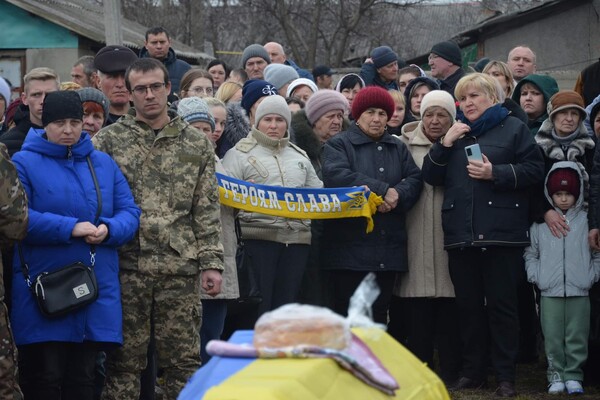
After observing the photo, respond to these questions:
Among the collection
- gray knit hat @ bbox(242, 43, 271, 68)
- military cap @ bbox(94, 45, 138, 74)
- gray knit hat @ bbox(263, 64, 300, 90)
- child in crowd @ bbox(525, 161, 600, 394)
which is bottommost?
child in crowd @ bbox(525, 161, 600, 394)

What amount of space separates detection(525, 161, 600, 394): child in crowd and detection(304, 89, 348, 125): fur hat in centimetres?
182

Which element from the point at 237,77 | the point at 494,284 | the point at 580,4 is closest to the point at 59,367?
the point at 494,284

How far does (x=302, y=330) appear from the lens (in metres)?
3.63

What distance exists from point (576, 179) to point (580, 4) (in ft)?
53.7

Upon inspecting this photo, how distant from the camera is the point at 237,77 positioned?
39.4 feet

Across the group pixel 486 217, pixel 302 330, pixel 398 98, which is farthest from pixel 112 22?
pixel 302 330

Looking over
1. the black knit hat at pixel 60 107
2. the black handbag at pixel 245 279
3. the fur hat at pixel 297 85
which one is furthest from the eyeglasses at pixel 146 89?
the fur hat at pixel 297 85

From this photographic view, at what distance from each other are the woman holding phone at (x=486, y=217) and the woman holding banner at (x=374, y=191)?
0.28 metres

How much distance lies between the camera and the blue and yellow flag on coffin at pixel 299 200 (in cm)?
812

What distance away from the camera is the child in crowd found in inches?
336

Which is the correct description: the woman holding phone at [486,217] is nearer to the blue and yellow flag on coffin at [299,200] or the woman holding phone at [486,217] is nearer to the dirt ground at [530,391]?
the dirt ground at [530,391]

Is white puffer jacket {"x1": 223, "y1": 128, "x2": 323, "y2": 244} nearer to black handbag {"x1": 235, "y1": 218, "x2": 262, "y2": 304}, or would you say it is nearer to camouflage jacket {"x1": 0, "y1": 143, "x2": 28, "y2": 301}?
black handbag {"x1": 235, "y1": 218, "x2": 262, "y2": 304}

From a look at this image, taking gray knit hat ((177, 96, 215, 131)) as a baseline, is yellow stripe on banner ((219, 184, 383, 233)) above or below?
below

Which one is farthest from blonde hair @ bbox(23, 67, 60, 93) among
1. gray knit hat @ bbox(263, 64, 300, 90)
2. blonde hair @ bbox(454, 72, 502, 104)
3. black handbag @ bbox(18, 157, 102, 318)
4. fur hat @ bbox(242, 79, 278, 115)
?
gray knit hat @ bbox(263, 64, 300, 90)
